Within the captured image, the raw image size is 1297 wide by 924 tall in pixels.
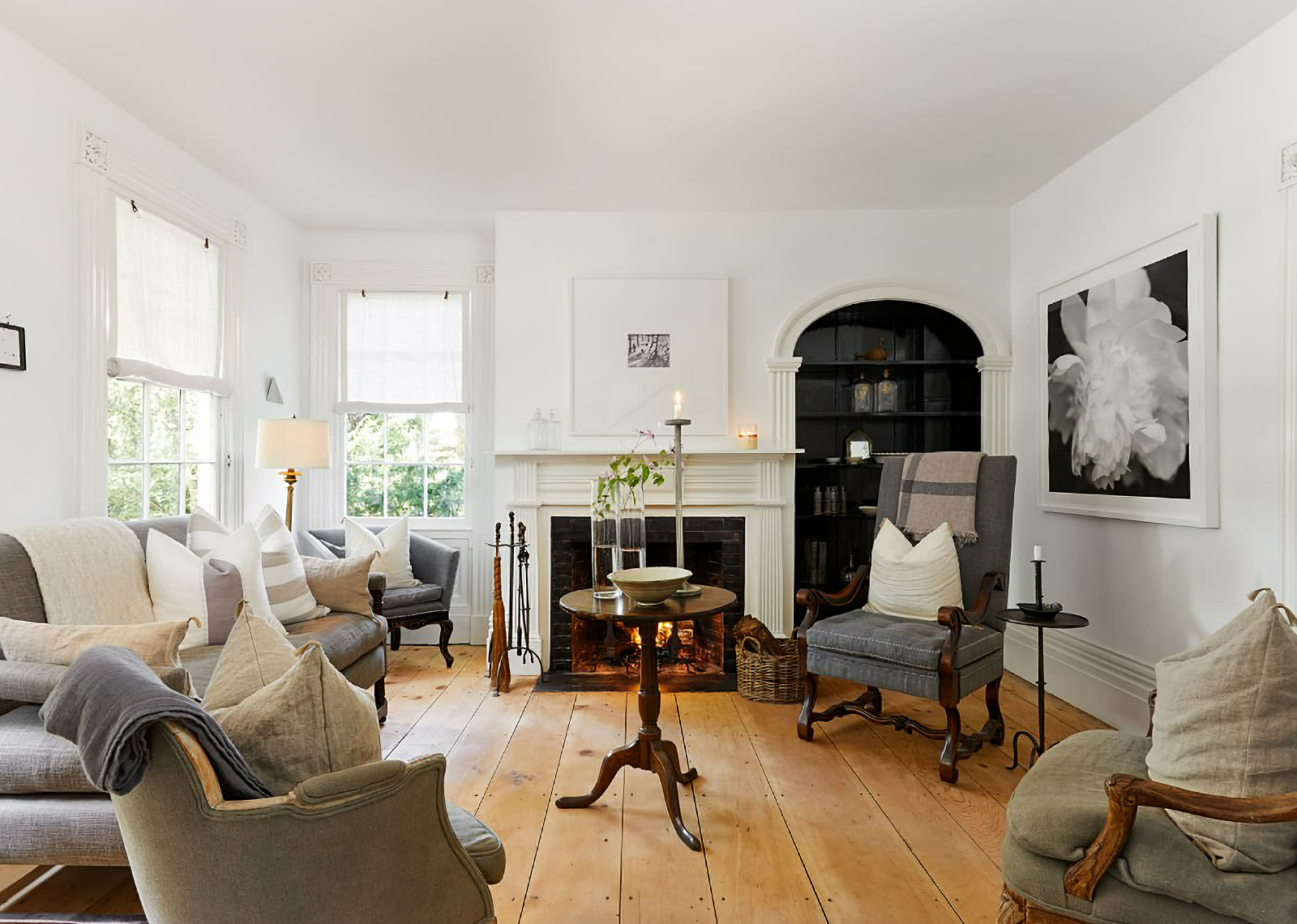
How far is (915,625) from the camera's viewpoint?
346cm

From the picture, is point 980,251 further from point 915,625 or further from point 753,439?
point 915,625

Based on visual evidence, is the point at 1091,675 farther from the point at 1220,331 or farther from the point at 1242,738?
the point at 1242,738

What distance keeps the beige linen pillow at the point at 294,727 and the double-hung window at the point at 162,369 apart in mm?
2645

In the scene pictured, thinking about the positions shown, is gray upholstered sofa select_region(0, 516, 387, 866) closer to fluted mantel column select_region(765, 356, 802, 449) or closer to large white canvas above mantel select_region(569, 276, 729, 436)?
large white canvas above mantel select_region(569, 276, 729, 436)

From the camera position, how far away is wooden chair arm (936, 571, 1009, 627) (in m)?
3.32

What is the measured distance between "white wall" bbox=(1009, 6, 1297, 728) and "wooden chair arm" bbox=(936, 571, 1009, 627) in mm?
577

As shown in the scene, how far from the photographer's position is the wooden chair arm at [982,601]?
131 inches

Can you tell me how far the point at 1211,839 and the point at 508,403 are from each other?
12.7ft

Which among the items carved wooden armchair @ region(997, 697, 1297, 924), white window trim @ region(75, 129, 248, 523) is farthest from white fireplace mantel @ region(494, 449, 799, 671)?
carved wooden armchair @ region(997, 697, 1297, 924)

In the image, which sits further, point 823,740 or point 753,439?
point 753,439

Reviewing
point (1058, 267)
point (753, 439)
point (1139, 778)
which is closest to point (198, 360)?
point (753, 439)

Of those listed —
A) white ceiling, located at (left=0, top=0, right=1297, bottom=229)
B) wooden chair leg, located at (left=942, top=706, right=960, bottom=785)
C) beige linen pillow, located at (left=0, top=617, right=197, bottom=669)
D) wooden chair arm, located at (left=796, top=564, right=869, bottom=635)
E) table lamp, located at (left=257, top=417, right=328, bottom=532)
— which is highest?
white ceiling, located at (left=0, top=0, right=1297, bottom=229)

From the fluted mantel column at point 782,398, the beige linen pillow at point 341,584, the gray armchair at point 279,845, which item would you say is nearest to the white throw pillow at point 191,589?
the beige linen pillow at point 341,584

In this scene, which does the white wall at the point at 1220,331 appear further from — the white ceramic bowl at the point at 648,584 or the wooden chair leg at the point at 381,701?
the wooden chair leg at the point at 381,701
